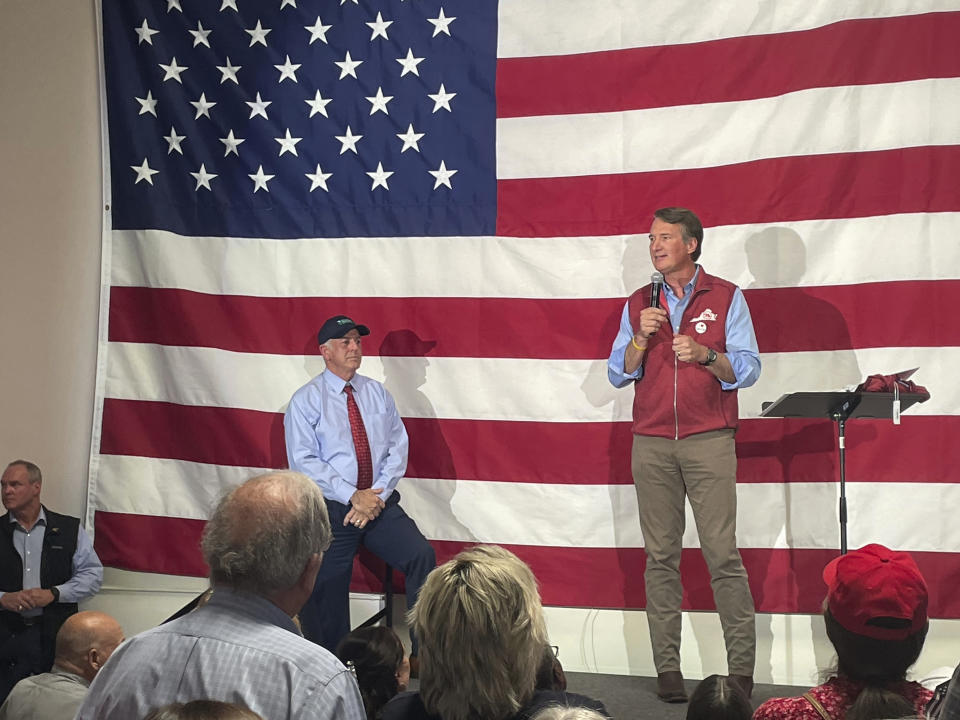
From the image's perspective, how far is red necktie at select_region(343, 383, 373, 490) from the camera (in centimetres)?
452

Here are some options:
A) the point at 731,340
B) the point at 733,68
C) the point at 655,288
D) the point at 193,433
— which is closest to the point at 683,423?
the point at 731,340

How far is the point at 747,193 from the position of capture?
14.4ft

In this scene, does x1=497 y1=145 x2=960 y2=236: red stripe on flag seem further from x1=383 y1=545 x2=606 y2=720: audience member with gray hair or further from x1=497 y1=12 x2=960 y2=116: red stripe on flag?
x1=383 y1=545 x2=606 y2=720: audience member with gray hair

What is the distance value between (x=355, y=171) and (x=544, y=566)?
202cm

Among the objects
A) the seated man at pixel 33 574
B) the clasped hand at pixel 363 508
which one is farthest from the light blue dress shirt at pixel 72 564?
the clasped hand at pixel 363 508

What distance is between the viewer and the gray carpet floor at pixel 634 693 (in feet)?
12.8

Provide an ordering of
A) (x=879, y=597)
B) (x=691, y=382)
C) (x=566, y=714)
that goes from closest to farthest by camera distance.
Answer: (x=566, y=714) → (x=879, y=597) → (x=691, y=382)

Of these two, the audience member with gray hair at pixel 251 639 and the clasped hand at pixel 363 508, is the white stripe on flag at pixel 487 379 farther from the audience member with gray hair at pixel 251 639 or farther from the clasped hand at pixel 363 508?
the audience member with gray hair at pixel 251 639

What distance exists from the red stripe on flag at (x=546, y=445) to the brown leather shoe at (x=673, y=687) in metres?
0.87

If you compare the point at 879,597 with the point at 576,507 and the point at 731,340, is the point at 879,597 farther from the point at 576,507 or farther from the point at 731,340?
the point at 576,507

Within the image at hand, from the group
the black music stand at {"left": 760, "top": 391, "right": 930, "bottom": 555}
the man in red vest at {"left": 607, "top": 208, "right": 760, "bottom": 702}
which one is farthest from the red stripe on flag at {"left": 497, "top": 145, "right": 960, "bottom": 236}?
the black music stand at {"left": 760, "top": 391, "right": 930, "bottom": 555}

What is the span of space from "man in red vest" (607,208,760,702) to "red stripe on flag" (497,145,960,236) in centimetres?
45

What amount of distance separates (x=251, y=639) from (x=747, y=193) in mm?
3352

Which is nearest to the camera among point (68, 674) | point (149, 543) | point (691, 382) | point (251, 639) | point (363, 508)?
point (251, 639)
